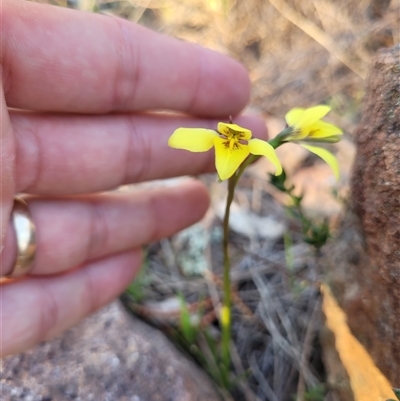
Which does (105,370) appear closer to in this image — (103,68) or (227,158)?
(227,158)

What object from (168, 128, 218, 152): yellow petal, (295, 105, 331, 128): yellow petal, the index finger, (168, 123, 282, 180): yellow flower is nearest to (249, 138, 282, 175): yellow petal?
(168, 123, 282, 180): yellow flower

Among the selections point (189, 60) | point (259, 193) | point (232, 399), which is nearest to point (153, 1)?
point (259, 193)

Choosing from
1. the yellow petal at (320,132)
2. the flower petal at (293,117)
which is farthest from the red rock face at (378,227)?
the flower petal at (293,117)

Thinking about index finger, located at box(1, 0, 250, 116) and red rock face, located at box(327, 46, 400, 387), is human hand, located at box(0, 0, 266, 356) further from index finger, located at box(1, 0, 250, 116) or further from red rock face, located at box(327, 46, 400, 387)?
red rock face, located at box(327, 46, 400, 387)

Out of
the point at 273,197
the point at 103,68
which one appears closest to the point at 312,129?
the point at 103,68

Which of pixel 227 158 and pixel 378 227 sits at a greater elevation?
pixel 227 158

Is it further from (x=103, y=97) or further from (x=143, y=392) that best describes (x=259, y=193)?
(x=143, y=392)
